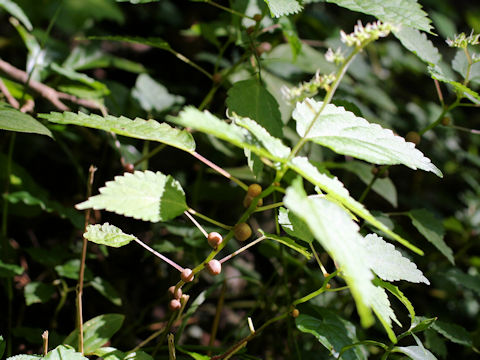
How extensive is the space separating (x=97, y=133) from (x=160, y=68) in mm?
665

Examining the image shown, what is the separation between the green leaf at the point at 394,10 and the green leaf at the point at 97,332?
0.78m

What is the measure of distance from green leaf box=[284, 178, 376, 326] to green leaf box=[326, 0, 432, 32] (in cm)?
50

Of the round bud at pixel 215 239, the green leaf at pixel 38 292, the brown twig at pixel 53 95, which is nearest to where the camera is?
the round bud at pixel 215 239

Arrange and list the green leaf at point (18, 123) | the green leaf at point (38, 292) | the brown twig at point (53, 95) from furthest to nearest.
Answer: the brown twig at point (53, 95) → the green leaf at point (38, 292) → the green leaf at point (18, 123)

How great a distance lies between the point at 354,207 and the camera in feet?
1.73

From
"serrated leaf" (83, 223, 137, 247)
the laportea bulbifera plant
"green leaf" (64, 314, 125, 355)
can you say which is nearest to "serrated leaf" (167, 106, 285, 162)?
the laportea bulbifera plant

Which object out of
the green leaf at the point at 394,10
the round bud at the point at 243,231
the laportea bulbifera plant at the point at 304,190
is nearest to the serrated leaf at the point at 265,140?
the laportea bulbifera plant at the point at 304,190

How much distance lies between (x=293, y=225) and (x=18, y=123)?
53 centimetres

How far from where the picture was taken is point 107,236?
2.25 ft

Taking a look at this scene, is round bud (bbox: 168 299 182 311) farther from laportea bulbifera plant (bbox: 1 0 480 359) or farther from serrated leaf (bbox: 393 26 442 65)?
serrated leaf (bbox: 393 26 442 65)

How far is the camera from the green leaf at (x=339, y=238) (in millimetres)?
421

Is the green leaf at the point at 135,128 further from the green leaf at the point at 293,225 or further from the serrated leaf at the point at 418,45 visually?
the serrated leaf at the point at 418,45

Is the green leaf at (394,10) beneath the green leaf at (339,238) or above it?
above

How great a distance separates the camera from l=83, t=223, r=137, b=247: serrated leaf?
0.67 meters
